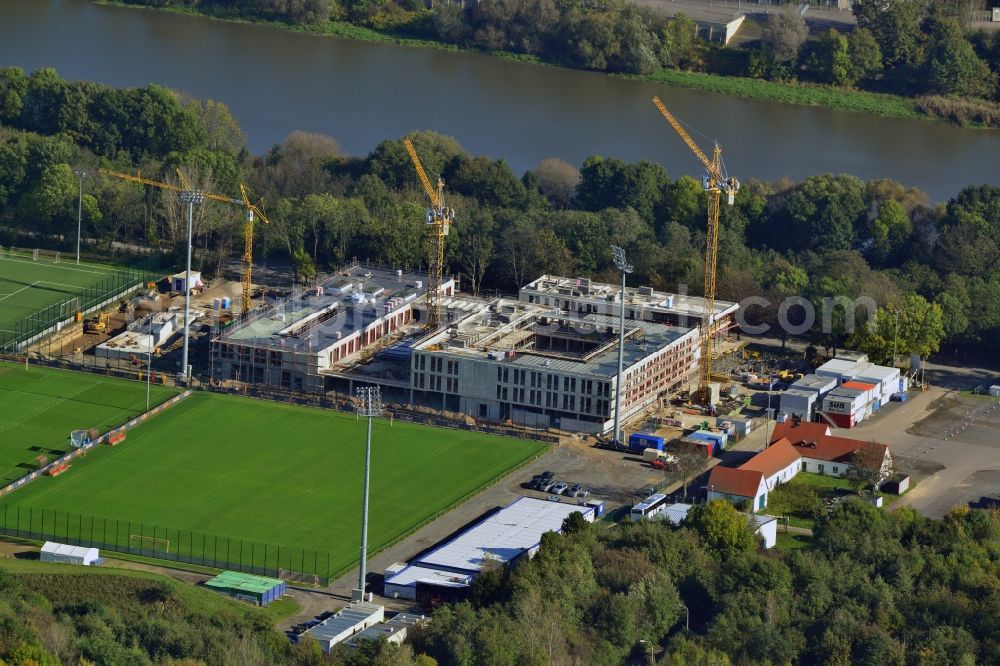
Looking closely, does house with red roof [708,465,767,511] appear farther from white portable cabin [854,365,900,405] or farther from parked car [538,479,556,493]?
white portable cabin [854,365,900,405]

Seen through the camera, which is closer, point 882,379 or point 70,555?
point 70,555

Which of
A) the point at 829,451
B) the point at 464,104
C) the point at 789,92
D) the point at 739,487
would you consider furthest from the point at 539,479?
the point at 789,92

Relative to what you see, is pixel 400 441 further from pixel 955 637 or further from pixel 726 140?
pixel 726 140

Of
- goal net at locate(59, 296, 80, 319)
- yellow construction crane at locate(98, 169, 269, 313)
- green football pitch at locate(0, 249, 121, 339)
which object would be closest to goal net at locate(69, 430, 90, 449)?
green football pitch at locate(0, 249, 121, 339)

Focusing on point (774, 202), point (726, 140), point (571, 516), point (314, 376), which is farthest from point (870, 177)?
point (571, 516)

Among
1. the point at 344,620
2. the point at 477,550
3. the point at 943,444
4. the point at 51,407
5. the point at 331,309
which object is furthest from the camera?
the point at 331,309

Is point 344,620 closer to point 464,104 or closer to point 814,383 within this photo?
point 814,383

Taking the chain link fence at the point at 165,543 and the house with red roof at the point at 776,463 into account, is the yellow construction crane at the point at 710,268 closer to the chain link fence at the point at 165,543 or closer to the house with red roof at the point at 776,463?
the house with red roof at the point at 776,463

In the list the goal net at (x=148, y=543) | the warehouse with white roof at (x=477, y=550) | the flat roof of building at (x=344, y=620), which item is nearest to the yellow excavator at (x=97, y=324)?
the goal net at (x=148, y=543)
